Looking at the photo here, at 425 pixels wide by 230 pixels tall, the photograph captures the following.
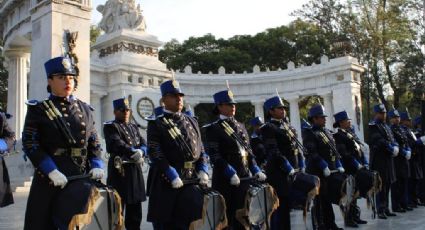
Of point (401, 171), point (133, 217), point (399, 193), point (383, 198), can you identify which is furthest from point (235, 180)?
point (399, 193)

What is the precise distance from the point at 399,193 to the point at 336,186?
3.90m

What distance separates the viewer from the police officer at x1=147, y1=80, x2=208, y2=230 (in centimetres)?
600

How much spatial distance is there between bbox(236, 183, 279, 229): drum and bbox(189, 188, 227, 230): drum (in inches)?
30.5

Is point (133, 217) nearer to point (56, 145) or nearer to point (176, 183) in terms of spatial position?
point (176, 183)

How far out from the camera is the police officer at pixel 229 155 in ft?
23.7

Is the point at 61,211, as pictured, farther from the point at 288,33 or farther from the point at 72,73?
the point at 288,33

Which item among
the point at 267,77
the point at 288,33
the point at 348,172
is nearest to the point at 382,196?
the point at 348,172

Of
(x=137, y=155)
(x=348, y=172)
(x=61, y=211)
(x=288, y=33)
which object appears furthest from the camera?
(x=288, y=33)

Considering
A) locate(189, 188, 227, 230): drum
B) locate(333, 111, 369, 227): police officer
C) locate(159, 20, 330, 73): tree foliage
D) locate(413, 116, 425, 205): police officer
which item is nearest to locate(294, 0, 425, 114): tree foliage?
locate(159, 20, 330, 73): tree foliage

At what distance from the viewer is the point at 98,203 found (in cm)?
507

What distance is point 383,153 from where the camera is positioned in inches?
460

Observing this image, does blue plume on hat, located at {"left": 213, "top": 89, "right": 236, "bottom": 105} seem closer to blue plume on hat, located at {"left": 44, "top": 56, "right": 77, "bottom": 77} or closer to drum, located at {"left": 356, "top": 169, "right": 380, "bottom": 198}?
blue plume on hat, located at {"left": 44, "top": 56, "right": 77, "bottom": 77}

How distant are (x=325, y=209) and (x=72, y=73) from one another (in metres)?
6.02

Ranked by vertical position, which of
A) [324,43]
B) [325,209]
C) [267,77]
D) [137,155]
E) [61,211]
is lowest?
[325,209]
